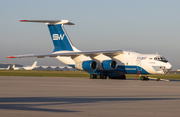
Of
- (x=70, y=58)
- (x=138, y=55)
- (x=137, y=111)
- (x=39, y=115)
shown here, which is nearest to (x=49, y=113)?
(x=39, y=115)

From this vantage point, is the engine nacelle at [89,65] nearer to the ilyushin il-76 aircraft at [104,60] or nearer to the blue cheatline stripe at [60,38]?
the ilyushin il-76 aircraft at [104,60]

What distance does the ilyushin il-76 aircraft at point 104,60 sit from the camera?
110 feet

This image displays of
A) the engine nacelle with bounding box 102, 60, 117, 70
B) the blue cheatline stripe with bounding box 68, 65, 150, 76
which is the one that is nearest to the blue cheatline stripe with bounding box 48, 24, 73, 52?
the blue cheatline stripe with bounding box 68, 65, 150, 76

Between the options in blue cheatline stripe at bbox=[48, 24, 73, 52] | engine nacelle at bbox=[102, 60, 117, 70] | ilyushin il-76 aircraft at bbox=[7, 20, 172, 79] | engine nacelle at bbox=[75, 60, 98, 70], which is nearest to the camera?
ilyushin il-76 aircraft at bbox=[7, 20, 172, 79]

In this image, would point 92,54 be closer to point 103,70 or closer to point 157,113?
point 103,70

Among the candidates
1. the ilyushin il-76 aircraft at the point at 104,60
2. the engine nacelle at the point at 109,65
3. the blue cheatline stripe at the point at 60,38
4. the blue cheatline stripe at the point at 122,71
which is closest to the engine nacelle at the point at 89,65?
the ilyushin il-76 aircraft at the point at 104,60

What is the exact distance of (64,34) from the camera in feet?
138

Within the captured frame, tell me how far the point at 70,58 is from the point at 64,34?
3765mm

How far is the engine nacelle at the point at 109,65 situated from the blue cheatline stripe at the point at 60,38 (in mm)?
7219

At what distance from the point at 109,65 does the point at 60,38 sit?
10.1m

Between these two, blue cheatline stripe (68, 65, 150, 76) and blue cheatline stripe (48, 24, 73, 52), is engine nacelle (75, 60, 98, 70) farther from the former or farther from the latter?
blue cheatline stripe (48, 24, 73, 52)

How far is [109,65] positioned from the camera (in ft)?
116

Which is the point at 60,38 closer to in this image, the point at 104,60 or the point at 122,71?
the point at 104,60

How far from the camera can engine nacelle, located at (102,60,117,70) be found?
1399 inches
